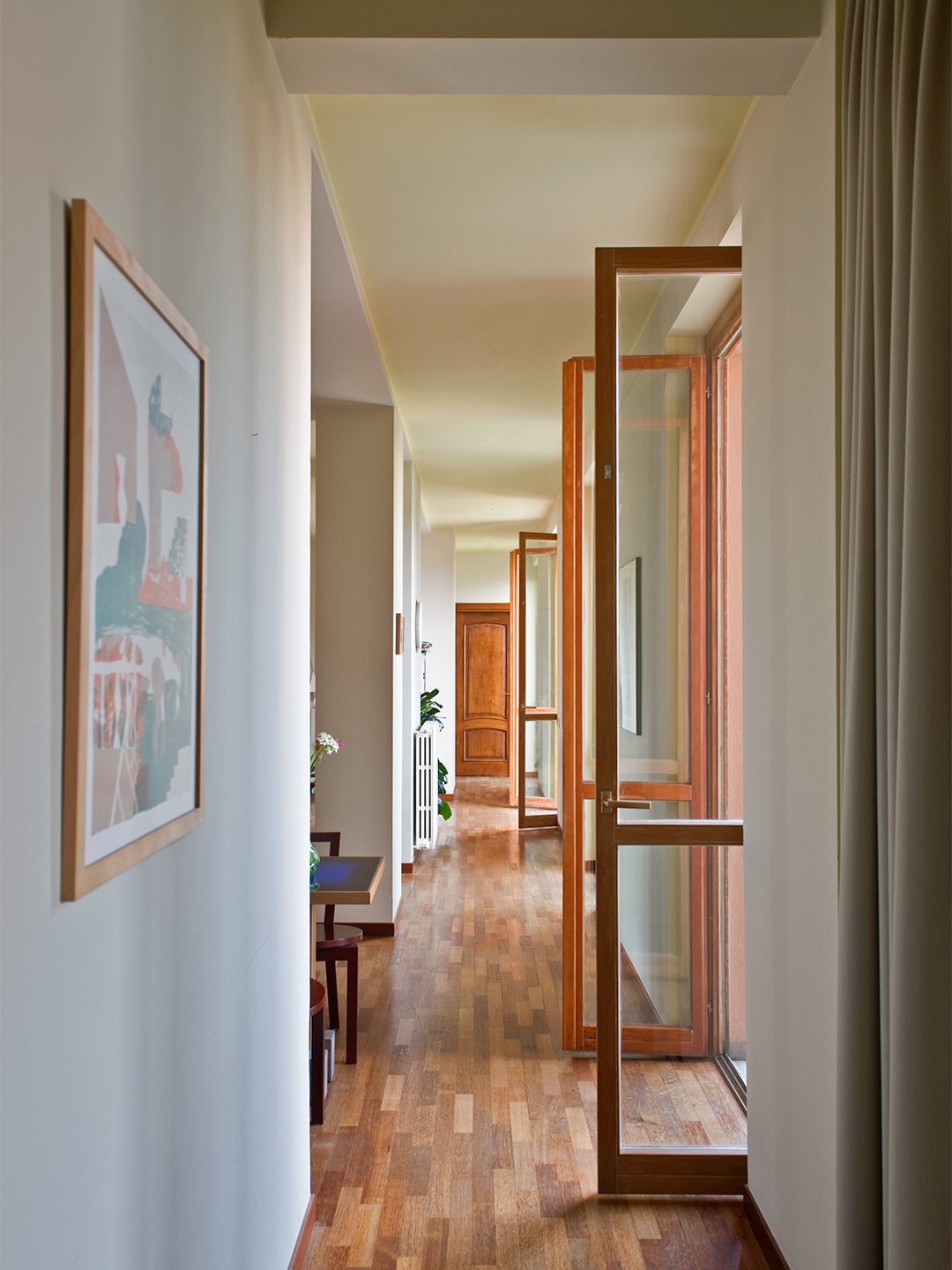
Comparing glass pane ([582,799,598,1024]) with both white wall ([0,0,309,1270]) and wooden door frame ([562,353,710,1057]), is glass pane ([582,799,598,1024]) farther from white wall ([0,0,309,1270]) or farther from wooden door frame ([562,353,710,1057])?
white wall ([0,0,309,1270])

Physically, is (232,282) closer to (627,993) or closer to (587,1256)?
(627,993)

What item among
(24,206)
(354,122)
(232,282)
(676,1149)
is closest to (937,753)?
(24,206)

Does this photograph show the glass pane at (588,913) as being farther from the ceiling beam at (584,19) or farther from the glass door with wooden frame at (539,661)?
the glass door with wooden frame at (539,661)

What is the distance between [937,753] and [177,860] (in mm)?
981

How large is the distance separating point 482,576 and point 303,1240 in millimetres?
10450

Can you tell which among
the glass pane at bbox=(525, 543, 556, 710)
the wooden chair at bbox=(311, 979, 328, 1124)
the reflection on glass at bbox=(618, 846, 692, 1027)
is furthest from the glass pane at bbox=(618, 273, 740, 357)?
the glass pane at bbox=(525, 543, 556, 710)

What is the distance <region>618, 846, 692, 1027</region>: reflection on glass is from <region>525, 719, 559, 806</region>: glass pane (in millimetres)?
5589

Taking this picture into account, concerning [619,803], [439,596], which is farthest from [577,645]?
[439,596]

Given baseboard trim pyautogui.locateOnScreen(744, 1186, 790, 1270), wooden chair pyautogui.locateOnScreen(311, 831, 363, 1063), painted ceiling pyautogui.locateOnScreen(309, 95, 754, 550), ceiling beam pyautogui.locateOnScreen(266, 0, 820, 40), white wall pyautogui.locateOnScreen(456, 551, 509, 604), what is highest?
painted ceiling pyautogui.locateOnScreen(309, 95, 754, 550)

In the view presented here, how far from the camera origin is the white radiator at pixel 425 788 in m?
6.88

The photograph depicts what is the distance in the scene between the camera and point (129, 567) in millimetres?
1040

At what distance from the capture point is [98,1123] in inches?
38.5

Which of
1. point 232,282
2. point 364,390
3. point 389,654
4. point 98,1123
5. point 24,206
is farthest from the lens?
point 389,654

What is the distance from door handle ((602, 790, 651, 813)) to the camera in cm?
250
